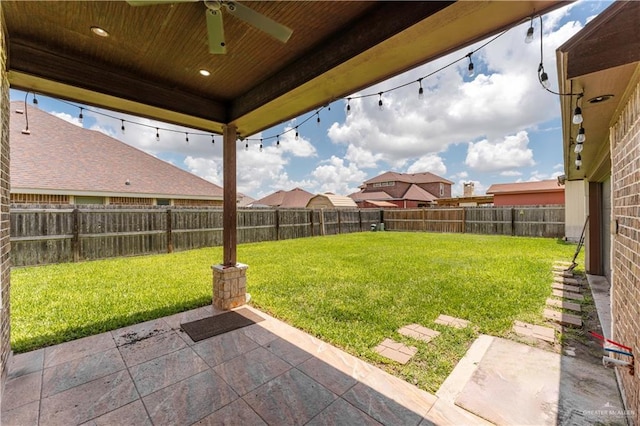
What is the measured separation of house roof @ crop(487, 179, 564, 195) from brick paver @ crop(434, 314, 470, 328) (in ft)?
55.5

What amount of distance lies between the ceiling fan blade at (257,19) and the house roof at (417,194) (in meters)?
26.8

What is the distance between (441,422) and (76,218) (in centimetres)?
884

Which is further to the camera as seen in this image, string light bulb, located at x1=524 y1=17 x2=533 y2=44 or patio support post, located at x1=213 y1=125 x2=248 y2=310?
patio support post, located at x1=213 y1=125 x2=248 y2=310

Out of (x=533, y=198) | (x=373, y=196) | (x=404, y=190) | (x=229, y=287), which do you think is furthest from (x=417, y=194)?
(x=229, y=287)

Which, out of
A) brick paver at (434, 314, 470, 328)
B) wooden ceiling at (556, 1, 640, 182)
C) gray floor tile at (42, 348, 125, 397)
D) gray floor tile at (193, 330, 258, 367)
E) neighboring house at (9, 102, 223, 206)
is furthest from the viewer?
neighboring house at (9, 102, 223, 206)

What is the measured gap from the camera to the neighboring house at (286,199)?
34.3 metres

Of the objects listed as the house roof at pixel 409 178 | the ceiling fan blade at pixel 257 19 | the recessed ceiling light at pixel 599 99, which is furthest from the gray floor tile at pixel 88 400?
the house roof at pixel 409 178

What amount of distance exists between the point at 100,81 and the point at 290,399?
3.48 metres

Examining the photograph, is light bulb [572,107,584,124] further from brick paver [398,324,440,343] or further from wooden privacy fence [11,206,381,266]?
wooden privacy fence [11,206,381,266]

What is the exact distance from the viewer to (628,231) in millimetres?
1827

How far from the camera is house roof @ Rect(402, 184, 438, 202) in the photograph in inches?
1096

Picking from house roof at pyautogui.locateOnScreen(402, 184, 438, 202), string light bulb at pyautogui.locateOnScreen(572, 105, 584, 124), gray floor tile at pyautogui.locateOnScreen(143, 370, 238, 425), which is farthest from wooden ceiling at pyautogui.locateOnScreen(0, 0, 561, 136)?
house roof at pyautogui.locateOnScreen(402, 184, 438, 202)

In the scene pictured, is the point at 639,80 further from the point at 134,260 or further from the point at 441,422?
the point at 134,260

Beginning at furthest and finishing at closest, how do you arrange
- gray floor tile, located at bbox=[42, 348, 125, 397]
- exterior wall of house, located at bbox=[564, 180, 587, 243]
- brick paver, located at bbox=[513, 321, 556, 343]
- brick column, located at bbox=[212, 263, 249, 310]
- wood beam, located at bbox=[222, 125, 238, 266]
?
exterior wall of house, located at bbox=[564, 180, 587, 243] → wood beam, located at bbox=[222, 125, 238, 266] → brick column, located at bbox=[212, 263, 249, 310] → brick paver, located at bbox=[513, 321, 556, 343] → gray floor tile, located at bbox=[42, 348, 125, 397]
